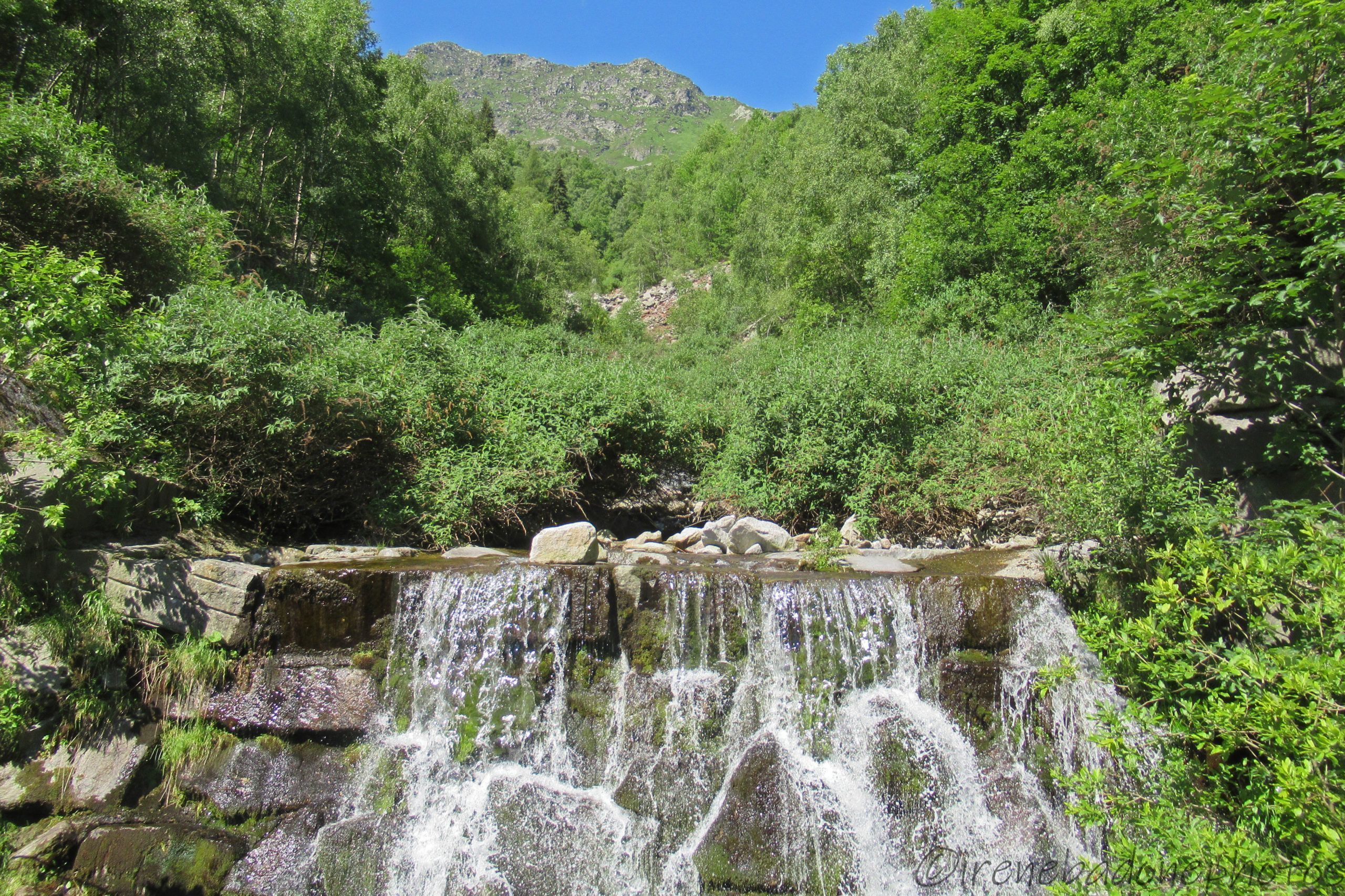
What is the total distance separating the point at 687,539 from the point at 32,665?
758 cm

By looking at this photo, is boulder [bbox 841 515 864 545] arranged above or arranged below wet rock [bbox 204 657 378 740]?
above

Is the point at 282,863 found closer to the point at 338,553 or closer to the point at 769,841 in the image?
the point at 338,553

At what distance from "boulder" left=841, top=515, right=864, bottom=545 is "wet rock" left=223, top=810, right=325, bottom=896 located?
7.31m

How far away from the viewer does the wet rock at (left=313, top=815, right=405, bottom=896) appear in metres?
5.74

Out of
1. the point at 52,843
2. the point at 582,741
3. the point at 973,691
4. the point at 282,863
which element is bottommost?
the point at 282,863

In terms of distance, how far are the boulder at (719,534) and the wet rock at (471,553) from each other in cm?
303

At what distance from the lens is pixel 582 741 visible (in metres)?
6.46

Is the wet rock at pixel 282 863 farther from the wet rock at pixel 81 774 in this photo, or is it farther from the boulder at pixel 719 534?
the boulder at pixel 719 534

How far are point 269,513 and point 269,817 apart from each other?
4328 mm

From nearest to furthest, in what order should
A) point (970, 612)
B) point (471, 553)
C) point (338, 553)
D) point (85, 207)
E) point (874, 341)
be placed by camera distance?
point (970, 612)
point (338, 553)
point (471, 553)
point (85, 207)
point (874, 341)

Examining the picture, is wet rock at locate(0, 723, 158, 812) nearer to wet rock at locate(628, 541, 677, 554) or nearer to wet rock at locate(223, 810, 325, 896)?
wet rock at locate(223, 810, 325, 896)

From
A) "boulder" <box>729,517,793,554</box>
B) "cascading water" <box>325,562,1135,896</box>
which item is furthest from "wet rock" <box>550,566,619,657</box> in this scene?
"boulder" <box>729,517,793,554</box>

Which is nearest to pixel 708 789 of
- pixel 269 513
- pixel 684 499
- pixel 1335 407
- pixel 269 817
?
pixel 269 817
